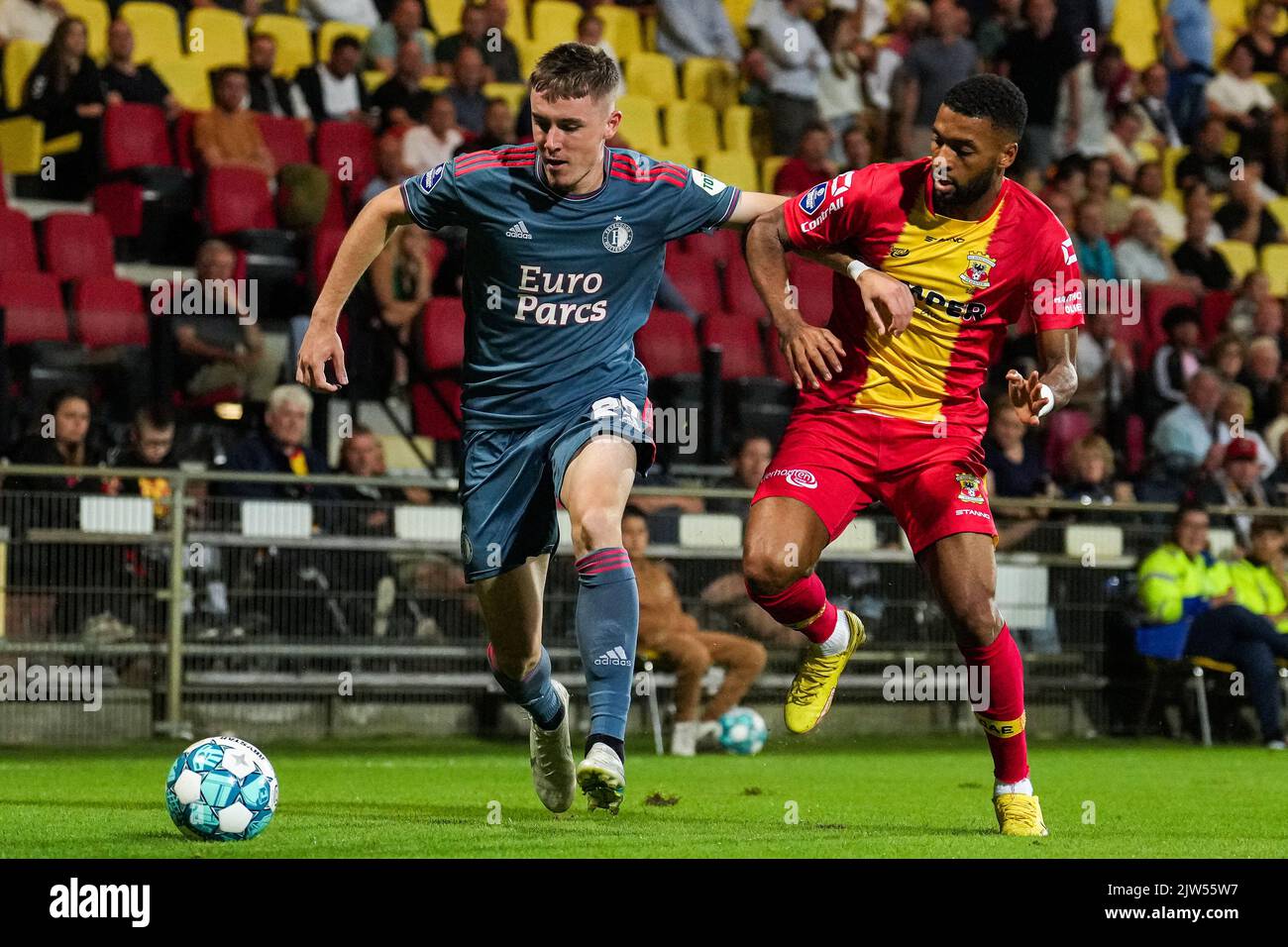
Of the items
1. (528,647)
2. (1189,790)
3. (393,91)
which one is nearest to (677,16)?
(393,91)

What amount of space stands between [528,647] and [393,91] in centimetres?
965

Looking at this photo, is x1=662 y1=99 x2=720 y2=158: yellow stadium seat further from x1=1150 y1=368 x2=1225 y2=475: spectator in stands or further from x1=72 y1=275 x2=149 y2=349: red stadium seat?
x1=72 y1=275 x2=149 y2=349: red stadium seat

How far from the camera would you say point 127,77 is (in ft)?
50.2

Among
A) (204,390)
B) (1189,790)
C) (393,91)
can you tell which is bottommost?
(1189,790)

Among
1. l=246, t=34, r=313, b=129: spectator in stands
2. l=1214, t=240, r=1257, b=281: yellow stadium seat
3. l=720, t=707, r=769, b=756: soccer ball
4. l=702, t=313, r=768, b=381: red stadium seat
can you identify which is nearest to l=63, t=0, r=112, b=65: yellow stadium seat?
l=246, t=34, r=313, b=129: spectator in stands

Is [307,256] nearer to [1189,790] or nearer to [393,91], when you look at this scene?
[393,91]

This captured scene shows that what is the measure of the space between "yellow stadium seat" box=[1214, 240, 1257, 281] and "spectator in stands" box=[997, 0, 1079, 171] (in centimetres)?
211

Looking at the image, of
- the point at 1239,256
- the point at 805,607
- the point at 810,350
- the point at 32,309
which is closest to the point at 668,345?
the point at 32,309

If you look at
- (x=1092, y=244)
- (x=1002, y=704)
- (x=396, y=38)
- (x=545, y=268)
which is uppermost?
(x=396, y=38)

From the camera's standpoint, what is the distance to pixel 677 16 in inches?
743

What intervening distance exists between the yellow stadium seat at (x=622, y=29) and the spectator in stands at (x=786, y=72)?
1200 mm

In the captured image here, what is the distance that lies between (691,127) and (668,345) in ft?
13.7

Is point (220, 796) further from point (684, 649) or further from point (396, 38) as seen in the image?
point (396, 38)

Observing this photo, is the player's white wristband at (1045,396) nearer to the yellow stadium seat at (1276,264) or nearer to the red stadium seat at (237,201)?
the red stadium seat at (237,201)
